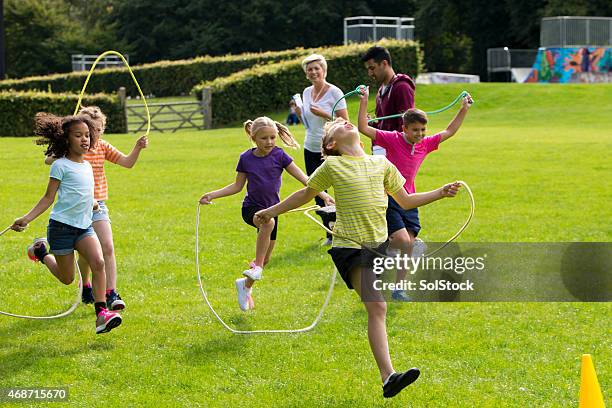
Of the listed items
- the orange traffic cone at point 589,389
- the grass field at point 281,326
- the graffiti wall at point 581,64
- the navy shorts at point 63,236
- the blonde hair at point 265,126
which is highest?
the blonde hair at point 265,126

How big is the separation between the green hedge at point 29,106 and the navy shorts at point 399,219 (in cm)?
2632

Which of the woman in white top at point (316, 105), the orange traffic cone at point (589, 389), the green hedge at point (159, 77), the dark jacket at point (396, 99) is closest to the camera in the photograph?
the orange traffic cone at point (589, 389)

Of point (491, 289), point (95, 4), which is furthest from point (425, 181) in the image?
point (95, 4)

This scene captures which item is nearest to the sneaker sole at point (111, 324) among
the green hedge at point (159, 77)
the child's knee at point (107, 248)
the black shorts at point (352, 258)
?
the child's knee at point (107, 248)

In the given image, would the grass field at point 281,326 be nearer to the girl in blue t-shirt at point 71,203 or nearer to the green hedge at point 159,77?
the girl in blue t-shirt at point 71,203

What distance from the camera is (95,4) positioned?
281 ft

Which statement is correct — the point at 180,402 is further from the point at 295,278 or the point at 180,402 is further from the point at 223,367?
the point at 295,278

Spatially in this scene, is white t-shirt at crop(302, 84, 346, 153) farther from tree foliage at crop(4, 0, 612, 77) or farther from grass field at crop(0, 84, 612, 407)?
tree foliage at crop(4, 0, 612, 77)

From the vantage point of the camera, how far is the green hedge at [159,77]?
47219 mm

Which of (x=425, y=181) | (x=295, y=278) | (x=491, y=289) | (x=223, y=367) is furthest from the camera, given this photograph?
(x=425, y=181)

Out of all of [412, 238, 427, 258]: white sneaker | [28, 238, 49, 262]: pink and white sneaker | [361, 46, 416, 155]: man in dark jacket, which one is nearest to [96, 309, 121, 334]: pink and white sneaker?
[28, 238, 49, 262]: pink and white sneaker

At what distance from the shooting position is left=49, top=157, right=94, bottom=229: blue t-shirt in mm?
7816

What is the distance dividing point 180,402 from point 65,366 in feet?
4.20

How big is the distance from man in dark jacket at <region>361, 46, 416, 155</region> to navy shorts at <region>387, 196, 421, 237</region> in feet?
2.93
